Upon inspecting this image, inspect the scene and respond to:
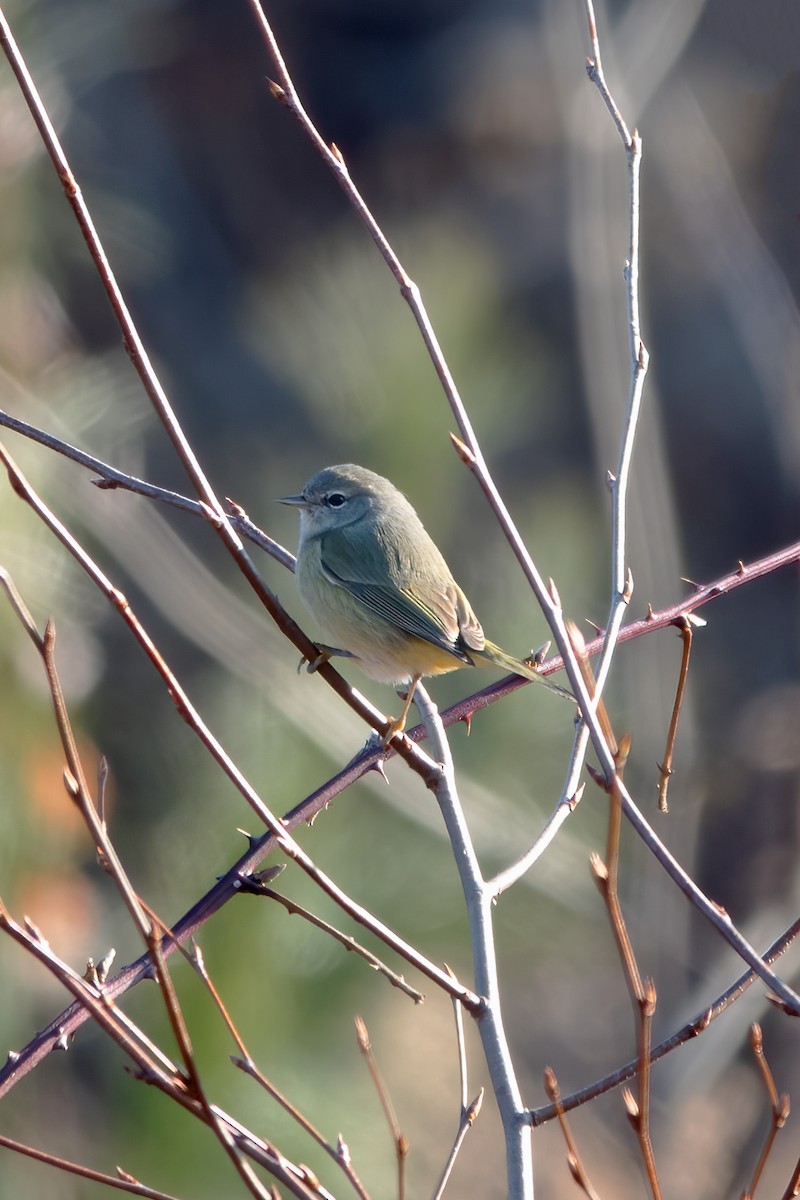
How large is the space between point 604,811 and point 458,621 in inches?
122

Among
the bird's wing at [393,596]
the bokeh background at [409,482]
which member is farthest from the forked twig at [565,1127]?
the bokeh background at [409,482]

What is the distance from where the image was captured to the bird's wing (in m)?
2.78

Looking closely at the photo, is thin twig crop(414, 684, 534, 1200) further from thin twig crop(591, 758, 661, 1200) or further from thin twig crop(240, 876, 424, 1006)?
thin twig crop(591, 758, 661, 1200)

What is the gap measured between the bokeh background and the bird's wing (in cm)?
144

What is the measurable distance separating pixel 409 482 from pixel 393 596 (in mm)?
1961

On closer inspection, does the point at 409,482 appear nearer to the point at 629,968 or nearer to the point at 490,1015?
the point at 490,1015

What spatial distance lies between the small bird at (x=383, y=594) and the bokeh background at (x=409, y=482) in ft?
4.55

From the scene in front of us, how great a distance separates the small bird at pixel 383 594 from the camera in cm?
278

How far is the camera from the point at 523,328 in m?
7.16

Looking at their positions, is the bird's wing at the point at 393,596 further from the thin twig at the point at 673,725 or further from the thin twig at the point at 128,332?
the thin twig at the point at 128,332

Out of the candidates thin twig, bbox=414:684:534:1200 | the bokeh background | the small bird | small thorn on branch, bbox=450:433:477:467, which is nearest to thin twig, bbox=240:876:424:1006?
thin twig, bbox=414:684:534:1200

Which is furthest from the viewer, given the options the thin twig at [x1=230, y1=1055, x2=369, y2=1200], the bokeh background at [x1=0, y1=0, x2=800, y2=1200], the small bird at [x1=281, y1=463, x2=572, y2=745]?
the bokeh background at [x1=0, y1=0, x2=800, y2=1200]

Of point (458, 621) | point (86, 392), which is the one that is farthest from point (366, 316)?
point (458, 621)

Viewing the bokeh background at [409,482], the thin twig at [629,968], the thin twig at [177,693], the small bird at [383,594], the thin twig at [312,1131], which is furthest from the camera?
the bokeh background at [409,482]
